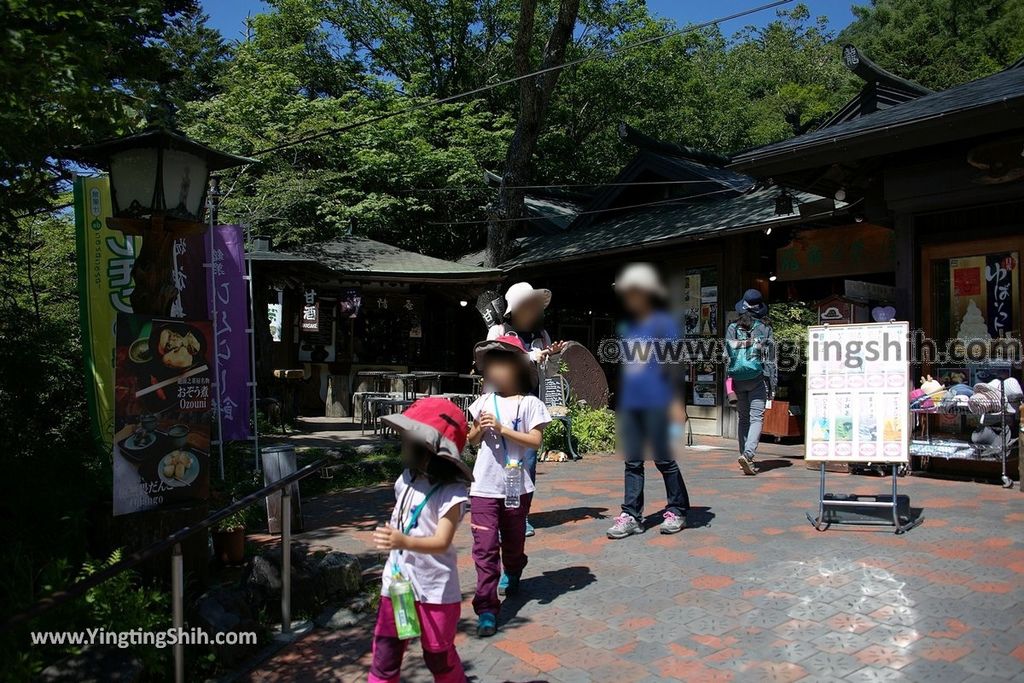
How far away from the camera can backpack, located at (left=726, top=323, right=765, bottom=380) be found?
25.6 feet

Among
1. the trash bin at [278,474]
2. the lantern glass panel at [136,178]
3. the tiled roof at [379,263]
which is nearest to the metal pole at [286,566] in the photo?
the trash bin at [278,474]

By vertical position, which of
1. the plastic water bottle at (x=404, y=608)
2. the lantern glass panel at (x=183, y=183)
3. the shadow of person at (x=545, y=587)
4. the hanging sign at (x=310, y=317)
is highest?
the lantern glass panel at (x=183, y=183)

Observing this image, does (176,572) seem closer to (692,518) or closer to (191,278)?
(692,518)

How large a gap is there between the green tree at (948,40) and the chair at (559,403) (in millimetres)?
19015

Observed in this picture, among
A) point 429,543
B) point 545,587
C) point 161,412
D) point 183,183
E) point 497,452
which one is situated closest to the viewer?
point 429,543

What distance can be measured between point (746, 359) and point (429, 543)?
228 inches

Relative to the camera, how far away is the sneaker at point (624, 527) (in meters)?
5.52

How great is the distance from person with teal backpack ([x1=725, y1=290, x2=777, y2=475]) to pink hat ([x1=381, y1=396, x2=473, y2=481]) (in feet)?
18.1

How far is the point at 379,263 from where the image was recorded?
15648 millimetres

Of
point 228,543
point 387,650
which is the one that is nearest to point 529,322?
point 228,543

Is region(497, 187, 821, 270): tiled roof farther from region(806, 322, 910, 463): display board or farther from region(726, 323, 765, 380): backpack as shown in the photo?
region(806, 322, 910, 463): display board

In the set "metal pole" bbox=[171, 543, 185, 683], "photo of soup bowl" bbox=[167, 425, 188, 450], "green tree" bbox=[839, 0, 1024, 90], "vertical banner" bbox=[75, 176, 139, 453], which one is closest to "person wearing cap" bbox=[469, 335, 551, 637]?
"metal pole" bbox=[171, 543, 185, 683]

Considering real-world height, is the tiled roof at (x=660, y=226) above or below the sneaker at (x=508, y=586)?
above

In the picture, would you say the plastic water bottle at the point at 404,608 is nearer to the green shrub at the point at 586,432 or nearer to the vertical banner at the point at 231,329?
the vertical banner at the point at 231,329
